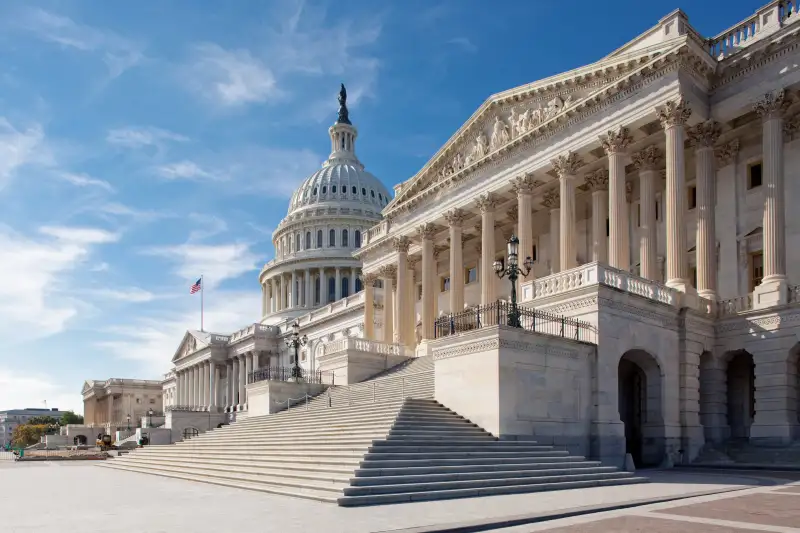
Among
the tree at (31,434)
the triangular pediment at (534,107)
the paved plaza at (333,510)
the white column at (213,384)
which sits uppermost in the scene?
the triangular pediment at (534,107)

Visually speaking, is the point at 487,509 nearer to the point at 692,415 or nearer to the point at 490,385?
the point at 490,385

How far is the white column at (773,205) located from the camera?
3238cm

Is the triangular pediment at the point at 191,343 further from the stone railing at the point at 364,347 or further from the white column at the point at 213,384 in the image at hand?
the stone railing at the point at 364,347

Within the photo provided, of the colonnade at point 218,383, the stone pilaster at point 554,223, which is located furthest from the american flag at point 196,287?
the stone pilaster at point 554,223

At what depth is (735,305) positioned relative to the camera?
3400cm

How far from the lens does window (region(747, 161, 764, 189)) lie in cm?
3711

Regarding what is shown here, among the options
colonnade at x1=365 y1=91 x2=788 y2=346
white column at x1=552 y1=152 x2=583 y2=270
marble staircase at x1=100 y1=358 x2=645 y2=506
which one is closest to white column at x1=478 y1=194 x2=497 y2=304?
colonnade at x1=365 y1=91 x2=788 y2=346

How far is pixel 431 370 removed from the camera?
3709 centimetres

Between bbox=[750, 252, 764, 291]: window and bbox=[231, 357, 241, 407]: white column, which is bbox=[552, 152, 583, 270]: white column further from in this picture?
bbox=[231, 357, 241, 407]: white column

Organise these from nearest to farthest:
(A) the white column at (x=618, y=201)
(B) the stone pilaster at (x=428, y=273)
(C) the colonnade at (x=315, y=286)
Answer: (A) the white column at (x=618, y=201) → (B) the stone pilaster at (x=428, y=273) → (C) the colonnade at (x=315, y=286)

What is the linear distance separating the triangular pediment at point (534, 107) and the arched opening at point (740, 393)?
13563 mm

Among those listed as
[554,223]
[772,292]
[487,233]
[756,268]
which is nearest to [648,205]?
[756,268]

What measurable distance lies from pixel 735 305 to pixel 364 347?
2336cm

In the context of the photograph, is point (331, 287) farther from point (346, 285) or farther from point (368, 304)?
point (368, 304)
